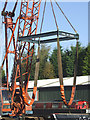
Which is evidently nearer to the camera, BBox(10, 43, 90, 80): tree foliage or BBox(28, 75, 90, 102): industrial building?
BBox(28, 75, 90, 102): industrial building

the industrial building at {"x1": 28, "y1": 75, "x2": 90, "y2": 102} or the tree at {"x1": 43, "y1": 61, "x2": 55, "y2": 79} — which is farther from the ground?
the tree at {"x1": 43, "y1": 61, "x2": 55, "y2": 79}

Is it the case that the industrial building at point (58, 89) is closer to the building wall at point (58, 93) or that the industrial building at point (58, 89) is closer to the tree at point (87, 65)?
the building wall at point (58, 93)

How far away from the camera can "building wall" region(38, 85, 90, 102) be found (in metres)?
42.5

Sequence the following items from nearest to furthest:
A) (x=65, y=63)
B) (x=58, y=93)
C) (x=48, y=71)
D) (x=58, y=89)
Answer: (x=58, y=89) < (x=58, y=93) < (x=48, y=71) < (x=65, y=63)

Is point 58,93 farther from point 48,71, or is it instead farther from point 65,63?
point 65,63

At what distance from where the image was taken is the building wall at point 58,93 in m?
42.5

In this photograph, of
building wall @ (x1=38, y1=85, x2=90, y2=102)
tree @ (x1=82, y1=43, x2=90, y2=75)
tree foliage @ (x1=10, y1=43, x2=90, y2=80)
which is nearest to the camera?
building wall @ (x1=38, y1=85, x2=90, y2=102)

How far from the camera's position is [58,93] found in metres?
46.0

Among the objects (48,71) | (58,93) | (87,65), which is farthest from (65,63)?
(58,93)

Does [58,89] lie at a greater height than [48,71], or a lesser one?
lesser

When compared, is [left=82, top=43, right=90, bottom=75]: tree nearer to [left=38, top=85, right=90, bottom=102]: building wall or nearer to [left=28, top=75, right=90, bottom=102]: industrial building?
[left=28, top=75, right=90, bottom=102]: industrial building

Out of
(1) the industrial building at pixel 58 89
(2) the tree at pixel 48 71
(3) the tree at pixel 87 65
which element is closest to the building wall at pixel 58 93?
(1) the industrial building at pixel 58 89

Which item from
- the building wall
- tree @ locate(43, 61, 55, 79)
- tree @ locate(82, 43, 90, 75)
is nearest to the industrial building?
the building wall

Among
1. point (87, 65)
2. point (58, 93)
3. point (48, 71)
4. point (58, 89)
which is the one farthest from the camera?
point (48, 71)
